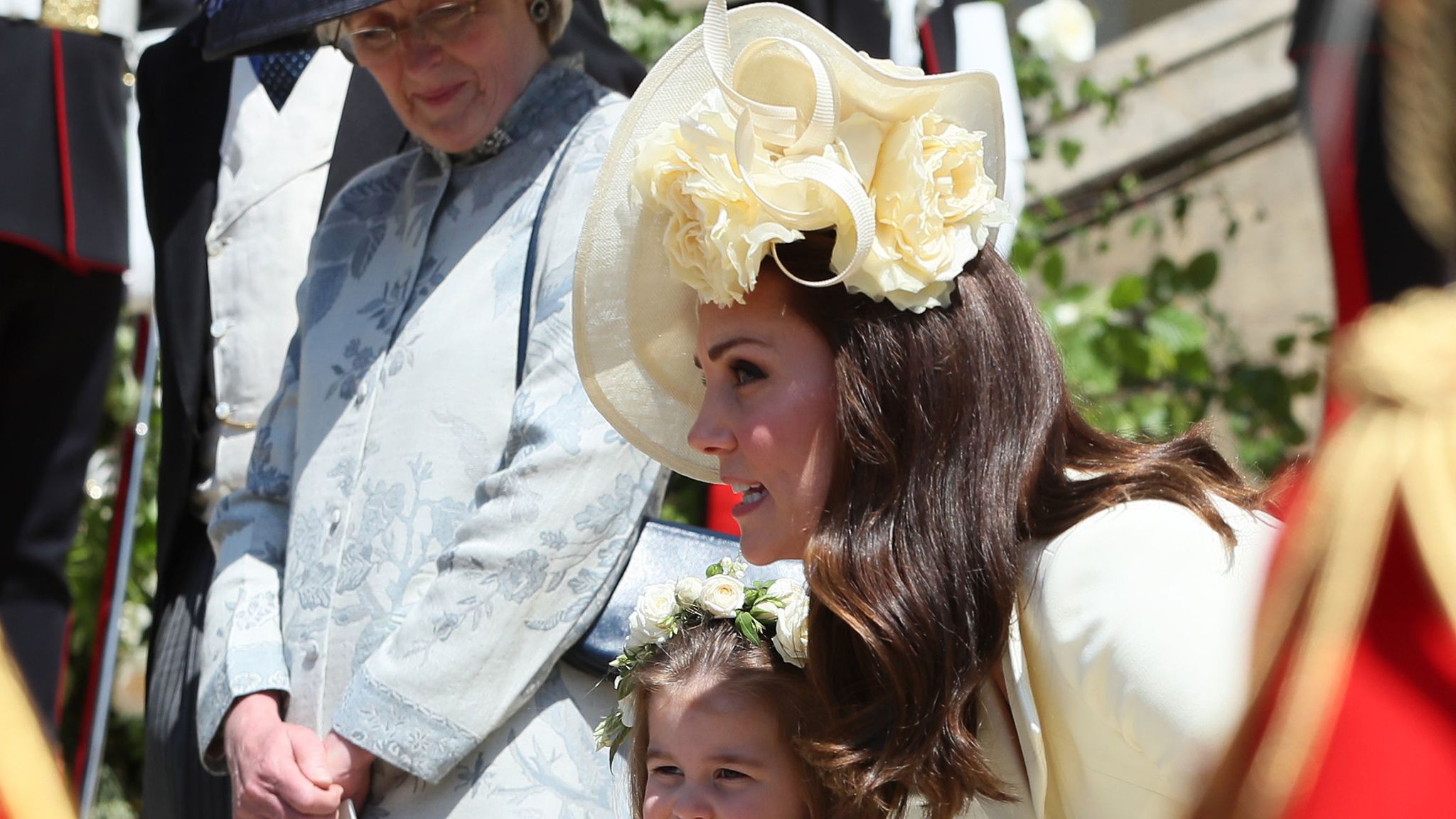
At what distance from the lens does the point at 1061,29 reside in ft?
15.2

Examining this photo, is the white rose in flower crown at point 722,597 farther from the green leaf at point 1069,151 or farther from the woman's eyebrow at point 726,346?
the green leaf at point 1069,151

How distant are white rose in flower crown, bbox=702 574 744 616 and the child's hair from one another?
2cm

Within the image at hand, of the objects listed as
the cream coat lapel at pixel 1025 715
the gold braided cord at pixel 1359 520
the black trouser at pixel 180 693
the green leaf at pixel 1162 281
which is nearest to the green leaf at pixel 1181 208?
the green leaf at pixel 1162 281

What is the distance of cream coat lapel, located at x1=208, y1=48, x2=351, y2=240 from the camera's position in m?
3.20

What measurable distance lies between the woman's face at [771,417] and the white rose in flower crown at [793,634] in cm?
20

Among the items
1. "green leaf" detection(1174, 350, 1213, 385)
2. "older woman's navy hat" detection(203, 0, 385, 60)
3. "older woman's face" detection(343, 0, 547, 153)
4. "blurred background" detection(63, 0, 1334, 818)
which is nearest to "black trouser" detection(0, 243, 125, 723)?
"blurred background" detection(63, 0, 1334, 818)

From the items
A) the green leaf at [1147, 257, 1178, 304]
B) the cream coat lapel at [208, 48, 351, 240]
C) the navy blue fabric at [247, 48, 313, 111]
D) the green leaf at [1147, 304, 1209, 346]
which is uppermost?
the navy blue fabric at [247, 48, 313, 111]

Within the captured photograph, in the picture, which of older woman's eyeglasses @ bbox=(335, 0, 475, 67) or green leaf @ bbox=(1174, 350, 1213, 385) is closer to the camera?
older woman's eyeglasses @ bbox=(335, 0, 475, 67)

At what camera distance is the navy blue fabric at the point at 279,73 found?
3254mm

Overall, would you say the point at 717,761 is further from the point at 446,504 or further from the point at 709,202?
the point at 709,202

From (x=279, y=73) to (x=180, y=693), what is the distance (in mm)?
1187

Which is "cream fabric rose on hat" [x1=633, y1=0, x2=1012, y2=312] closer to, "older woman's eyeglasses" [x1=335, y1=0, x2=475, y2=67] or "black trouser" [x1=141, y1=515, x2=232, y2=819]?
"older woman's eyeglasses" [x1=335, y1=0, x2=475, y2=67]

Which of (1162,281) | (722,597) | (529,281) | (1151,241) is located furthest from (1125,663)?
(1151,241)

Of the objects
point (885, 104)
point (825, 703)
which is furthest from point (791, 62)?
point (825, 703)
